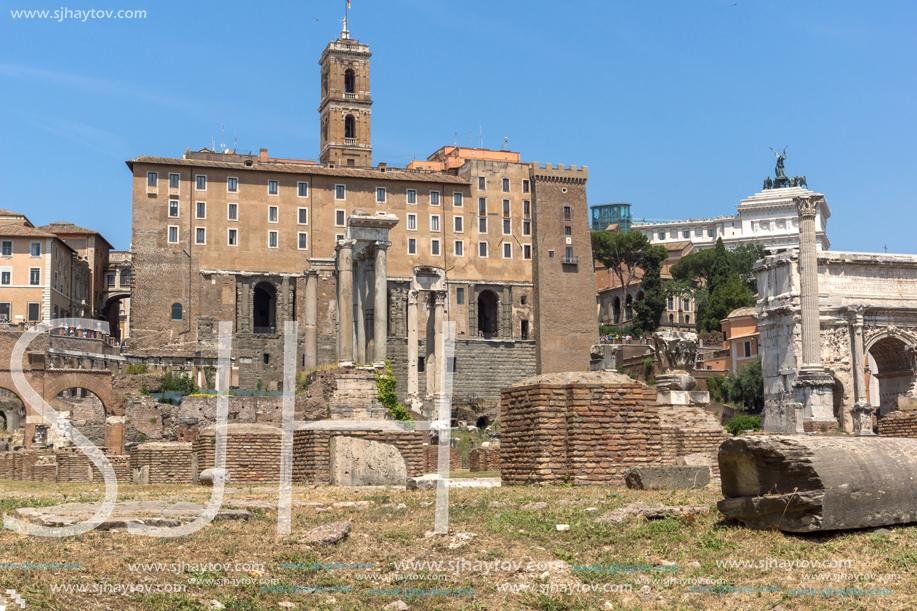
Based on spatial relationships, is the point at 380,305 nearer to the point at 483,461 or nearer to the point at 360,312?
the point at 360,312

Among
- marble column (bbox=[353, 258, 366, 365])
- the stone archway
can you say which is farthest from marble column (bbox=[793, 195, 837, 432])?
marble column (bbox=[353, 258, 366, 365])

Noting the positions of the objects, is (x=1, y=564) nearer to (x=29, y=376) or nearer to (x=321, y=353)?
(x=29, y=376)

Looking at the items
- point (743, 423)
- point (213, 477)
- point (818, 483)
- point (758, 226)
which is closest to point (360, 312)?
point (743, 423)

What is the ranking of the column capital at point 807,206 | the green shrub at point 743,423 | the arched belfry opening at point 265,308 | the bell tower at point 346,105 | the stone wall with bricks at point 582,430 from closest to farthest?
1. the stone wall with bricks at point 582,430
2. the column capital at point 807,206
3. the green shrub at point 743,423
4. the arched belfry opening at point 265,308
5. the bell tower at point 346,105

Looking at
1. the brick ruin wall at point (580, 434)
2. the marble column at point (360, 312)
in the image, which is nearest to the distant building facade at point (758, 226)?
the marble column at point (360, 312)

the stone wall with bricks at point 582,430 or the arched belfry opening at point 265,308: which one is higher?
the arched belfry opening at point 265,308

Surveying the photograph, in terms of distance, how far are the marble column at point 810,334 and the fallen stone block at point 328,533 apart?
113ft

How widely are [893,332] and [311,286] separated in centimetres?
2629

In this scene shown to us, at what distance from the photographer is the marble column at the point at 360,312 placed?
4381 cm

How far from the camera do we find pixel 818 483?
7.93m

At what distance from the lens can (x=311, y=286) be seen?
50.0 meters

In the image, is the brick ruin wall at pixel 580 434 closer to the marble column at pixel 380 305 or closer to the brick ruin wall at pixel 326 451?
the brick ruin wall at pixel 326 451

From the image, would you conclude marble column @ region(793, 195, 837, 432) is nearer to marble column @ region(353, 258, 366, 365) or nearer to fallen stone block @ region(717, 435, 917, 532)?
marble column @ region(353, 258, 366, 365)

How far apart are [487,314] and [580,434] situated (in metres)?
62.4
